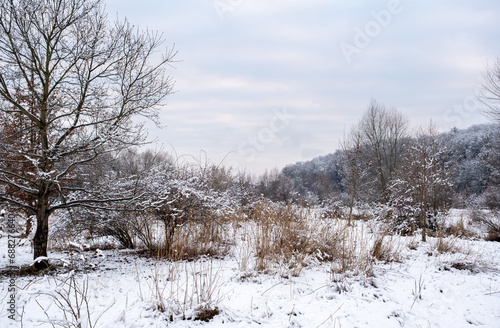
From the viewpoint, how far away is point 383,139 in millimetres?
21297

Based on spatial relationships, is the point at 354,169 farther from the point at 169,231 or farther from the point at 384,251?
the point at 169,231

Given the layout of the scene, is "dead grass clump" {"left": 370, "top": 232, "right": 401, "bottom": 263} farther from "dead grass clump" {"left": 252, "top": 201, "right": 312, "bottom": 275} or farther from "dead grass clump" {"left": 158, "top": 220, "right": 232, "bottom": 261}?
"dead grass clump" {"left": 158, "top": 220, "right": 232, "bottom": 261}

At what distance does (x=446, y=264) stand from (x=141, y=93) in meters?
6.82

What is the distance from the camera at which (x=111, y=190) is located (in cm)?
561

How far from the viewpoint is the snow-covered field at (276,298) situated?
10.4 feet

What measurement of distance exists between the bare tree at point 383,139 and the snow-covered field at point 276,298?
16628mm

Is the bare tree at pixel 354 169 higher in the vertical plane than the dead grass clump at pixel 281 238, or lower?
higher

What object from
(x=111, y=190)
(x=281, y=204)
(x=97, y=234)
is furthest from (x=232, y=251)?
(x=97, y=234)

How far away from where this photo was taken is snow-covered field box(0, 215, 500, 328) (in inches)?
125

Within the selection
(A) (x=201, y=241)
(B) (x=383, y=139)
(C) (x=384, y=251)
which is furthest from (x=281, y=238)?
(B) (x=383, y=139)

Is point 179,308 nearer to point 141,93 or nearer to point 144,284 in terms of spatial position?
point 144,284

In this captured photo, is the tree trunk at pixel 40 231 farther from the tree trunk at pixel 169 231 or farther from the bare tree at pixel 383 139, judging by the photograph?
the bare tree at pixel 383 139

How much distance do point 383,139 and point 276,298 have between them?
807 inches

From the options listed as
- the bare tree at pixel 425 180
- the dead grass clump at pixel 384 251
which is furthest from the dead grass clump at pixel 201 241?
the bare tree at pixel 425 180
